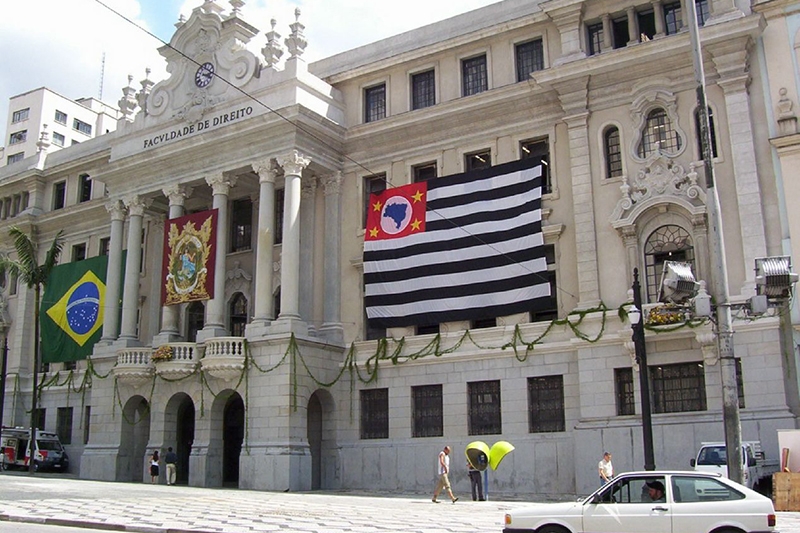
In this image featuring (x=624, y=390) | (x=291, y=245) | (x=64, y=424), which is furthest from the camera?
(x=64, y=424)

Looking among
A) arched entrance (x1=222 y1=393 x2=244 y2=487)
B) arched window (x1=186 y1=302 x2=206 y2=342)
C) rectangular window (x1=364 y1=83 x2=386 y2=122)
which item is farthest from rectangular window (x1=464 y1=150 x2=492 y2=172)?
arched window (x1=186 y1=302 x2=206 y2=342)

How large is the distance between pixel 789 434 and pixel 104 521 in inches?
727

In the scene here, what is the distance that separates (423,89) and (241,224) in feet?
38.9

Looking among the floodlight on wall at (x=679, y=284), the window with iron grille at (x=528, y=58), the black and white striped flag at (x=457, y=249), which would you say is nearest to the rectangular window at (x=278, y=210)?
the black and white striped flag at (x=457, y=249)

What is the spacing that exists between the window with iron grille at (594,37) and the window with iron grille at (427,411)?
15055 millimetres

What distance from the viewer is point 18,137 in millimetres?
90875

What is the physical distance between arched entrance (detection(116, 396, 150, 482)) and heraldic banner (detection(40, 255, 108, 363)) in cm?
574

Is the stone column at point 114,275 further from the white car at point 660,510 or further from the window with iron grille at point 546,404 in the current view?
the white car at point 660,510

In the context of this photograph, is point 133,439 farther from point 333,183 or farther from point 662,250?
point 662,250

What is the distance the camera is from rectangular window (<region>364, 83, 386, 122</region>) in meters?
39.3

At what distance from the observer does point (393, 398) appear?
117ft

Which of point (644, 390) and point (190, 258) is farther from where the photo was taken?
point (190, 258)

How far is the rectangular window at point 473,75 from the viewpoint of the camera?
121 feet

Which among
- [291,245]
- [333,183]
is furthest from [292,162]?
[291,245]
